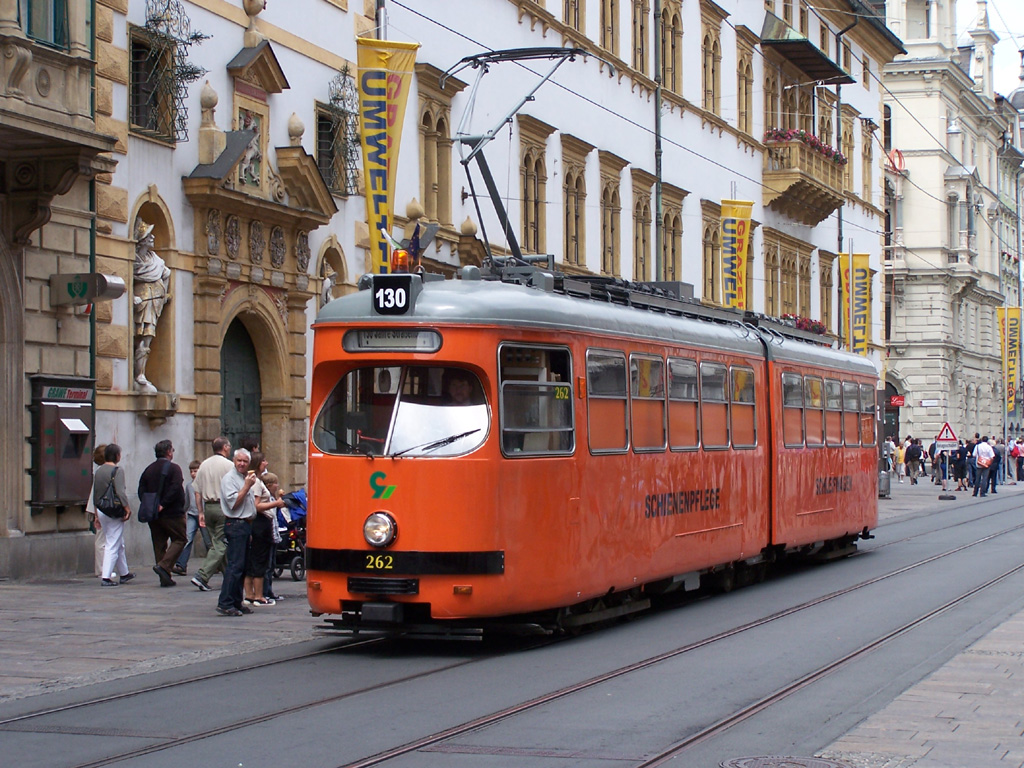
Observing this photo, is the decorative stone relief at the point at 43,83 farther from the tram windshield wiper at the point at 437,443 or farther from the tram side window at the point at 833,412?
the tram side window at the point at 833,412

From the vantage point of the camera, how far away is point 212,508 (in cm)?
1802

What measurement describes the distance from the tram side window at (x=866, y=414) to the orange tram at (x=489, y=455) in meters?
8.80

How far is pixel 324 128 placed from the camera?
25359 millimetres

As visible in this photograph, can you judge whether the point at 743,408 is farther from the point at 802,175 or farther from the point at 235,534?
the point at 802,175

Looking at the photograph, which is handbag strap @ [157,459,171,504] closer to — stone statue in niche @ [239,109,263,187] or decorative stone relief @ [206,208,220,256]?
decorative stone relief @ [206,208,220,256]

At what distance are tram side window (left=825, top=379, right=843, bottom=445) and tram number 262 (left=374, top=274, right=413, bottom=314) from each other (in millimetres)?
10300

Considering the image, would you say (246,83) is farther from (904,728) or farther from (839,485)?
(904,728)

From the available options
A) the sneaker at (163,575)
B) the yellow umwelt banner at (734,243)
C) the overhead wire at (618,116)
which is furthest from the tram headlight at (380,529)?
the yellow umwelt banner at (734,243)

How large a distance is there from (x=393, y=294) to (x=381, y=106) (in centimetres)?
877

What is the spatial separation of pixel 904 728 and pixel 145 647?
6509mm

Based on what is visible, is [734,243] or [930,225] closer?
[734,243]

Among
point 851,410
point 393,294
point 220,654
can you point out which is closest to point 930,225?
point 851,410

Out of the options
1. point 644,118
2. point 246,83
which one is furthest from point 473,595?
point 644,118

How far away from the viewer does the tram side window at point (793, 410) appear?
19812 millimetres
